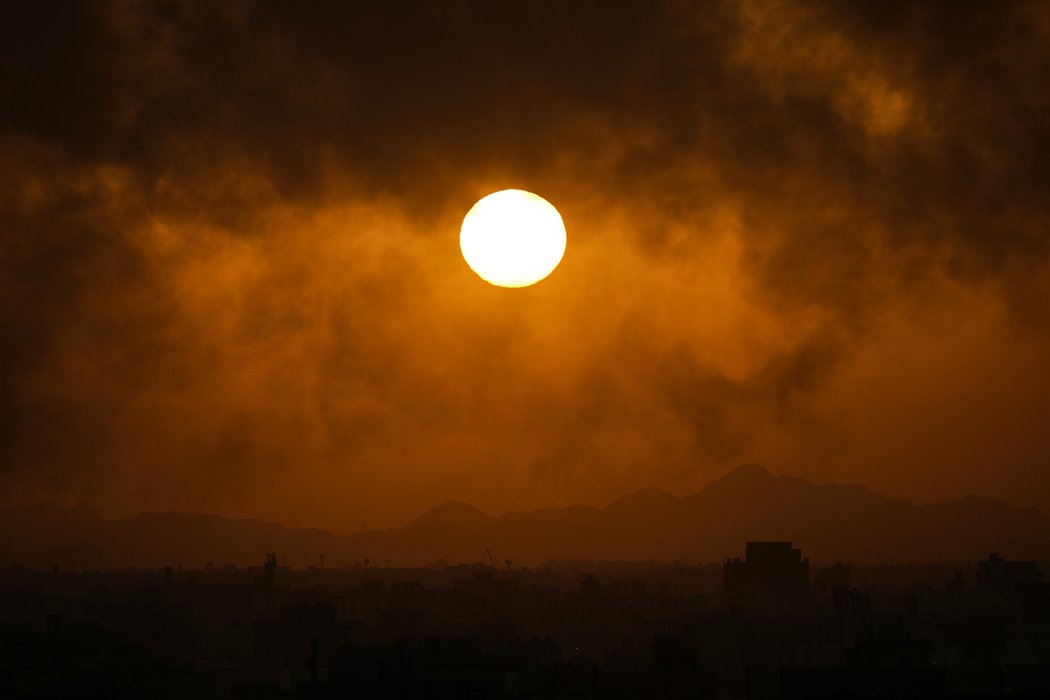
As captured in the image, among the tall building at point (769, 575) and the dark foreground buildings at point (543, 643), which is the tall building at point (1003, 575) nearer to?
the dark foreground buildings at point (543, 643)

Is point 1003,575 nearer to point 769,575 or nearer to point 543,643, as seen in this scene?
point 769,575

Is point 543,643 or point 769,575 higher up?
point 769,575

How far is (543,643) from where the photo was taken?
82.2 metres

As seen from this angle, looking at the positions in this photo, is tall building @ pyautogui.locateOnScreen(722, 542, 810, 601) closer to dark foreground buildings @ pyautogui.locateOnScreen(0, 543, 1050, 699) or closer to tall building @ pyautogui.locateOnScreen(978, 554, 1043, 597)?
dark foreground buildings @ pyautogui.locateOnScreen(0, 543, 1050, 699)

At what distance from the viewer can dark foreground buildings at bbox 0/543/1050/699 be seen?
6081 cm

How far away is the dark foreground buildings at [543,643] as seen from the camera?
60812 millimetres

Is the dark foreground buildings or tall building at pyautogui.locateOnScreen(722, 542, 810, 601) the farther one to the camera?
tall building at pyautogui.locateOnScreen(722, 542, 810, 601)

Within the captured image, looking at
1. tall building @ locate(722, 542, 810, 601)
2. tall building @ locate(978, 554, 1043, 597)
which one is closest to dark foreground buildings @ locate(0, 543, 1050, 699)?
tall building @ locate(722, 542, 810, 601)

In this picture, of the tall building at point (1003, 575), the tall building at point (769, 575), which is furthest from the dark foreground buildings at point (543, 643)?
the tall building at point (1003, 575)

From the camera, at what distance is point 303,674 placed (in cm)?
6919

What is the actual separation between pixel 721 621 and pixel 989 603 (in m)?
48.2

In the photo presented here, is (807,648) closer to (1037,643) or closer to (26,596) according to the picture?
(1037,643)

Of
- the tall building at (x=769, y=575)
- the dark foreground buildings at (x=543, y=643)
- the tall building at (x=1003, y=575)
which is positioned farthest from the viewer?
the tall building at (x=1003, y=575)

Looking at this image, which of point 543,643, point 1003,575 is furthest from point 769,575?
point 543,643
